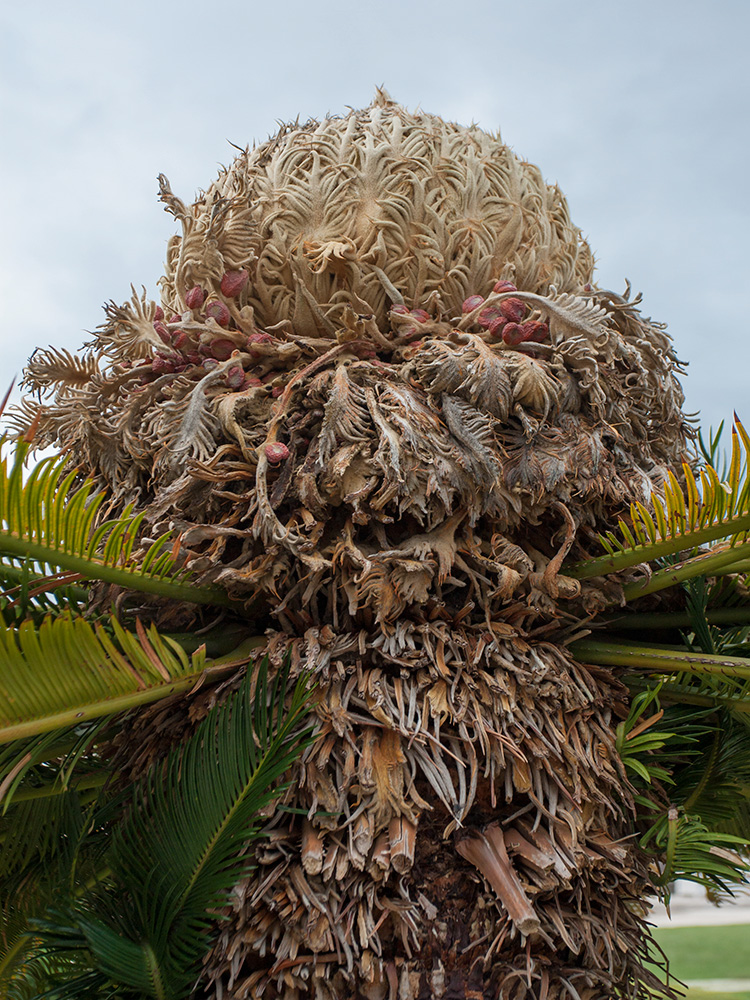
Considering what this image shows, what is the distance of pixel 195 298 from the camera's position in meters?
1.65

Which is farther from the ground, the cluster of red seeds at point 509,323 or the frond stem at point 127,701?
the cluster of red seeds at point 509,323

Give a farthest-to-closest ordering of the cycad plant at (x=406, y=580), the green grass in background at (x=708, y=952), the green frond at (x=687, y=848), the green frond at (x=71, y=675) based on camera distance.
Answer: the green grass in background at (x=708, y=952) < the green frond at (x=687, y=848) < the cycad plant at (x=406, y=580) < the green frond at (x=71, y=675)

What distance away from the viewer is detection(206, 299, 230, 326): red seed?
1652 millimetres

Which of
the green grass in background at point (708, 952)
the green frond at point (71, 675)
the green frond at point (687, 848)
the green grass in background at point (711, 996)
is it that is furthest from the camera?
the green grass in background at point (708, 952)

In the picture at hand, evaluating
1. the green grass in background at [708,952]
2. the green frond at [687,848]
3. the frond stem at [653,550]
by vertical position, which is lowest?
the green grass in background at [708,952]

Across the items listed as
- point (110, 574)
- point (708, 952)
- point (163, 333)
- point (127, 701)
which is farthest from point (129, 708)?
point (708, 952)

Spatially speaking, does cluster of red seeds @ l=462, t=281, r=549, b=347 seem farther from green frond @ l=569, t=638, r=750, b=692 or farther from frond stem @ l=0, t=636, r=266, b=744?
frond stem @ l=0, t=636, r=266, b=744

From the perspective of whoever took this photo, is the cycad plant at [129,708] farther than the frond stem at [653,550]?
No

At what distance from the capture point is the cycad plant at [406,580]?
1.31 m

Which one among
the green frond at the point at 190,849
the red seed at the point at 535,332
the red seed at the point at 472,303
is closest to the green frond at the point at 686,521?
the red seed at the point at 535,332

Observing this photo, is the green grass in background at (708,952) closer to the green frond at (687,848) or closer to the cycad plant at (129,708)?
the green frond at (687,848)

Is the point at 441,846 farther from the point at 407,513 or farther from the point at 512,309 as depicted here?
the point at 512,309

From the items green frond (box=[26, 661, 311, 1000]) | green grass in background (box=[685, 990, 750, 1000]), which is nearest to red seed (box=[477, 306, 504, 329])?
green frond (box=[26, 661, 311, 1000])

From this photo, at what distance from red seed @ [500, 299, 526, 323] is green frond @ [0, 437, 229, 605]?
2.62 feet
